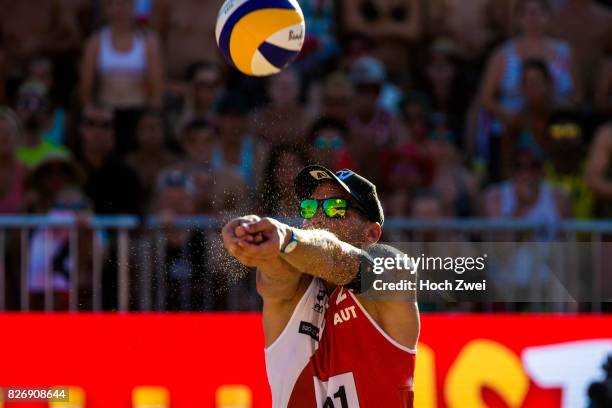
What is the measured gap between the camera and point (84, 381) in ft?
22.9

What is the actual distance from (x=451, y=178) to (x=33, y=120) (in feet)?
11.0

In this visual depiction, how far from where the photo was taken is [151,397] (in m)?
6.94

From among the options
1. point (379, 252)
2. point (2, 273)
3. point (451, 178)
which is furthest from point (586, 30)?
point (379, 252)

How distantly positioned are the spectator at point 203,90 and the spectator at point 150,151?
386 mm

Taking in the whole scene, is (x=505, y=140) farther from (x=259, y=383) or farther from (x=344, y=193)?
(x=344, y=193)

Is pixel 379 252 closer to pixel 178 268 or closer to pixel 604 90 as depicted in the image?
pixel 178 268

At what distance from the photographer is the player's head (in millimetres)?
4559

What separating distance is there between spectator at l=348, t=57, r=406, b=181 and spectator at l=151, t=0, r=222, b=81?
4.38 feet

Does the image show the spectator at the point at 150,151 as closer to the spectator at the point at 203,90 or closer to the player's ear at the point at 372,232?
the spectator at the point at 203,90

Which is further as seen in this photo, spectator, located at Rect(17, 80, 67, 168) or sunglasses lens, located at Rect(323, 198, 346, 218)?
spectator, located at Rect(17, 80, 67, 168)

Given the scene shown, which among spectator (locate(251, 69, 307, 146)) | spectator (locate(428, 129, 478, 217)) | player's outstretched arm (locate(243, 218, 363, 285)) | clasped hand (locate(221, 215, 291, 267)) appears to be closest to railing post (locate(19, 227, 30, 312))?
spectator (locate(251, 69, 307, 146))

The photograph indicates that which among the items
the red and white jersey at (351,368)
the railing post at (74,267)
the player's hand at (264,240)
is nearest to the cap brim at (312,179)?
the red and white jersey at (351,368)

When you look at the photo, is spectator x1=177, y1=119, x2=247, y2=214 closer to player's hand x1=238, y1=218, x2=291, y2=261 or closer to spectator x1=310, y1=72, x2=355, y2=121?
spectator x1=310, y1=72, x2=355, y2=121

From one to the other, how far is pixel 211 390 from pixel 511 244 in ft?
7.89
